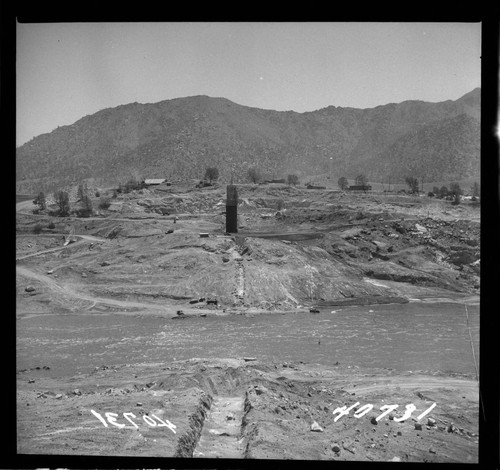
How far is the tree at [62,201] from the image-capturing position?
4.61 meters

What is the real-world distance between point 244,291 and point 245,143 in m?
1.50

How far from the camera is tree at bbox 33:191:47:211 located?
4.53 meters

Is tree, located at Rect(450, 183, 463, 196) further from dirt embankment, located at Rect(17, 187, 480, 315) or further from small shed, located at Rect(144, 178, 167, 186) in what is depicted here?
small shed, located at Rect(144, 178, 167, 186)

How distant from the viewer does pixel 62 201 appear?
4652 millimetres

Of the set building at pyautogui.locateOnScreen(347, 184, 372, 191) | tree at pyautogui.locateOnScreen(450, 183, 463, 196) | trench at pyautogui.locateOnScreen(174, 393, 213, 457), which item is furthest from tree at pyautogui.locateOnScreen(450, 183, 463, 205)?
trench at pyautogui.locateOnScreen(174, 393, 213, 457)

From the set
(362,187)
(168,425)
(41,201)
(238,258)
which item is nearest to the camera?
(168,425)

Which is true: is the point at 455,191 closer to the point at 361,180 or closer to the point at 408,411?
the point at 361,180

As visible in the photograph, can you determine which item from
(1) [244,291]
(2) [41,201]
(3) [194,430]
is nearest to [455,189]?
(1) [244,291]

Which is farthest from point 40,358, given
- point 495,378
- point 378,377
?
point 495,378

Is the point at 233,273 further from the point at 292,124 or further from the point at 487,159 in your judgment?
the point at 487,159

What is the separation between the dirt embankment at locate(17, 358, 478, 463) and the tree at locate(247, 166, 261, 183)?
171 centimetres

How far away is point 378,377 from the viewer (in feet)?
13.9

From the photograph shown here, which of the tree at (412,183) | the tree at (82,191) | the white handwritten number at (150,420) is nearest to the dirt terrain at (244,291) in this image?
the white handwritten number at (150,420)

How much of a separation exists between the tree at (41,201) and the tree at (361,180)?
10.0 feet
